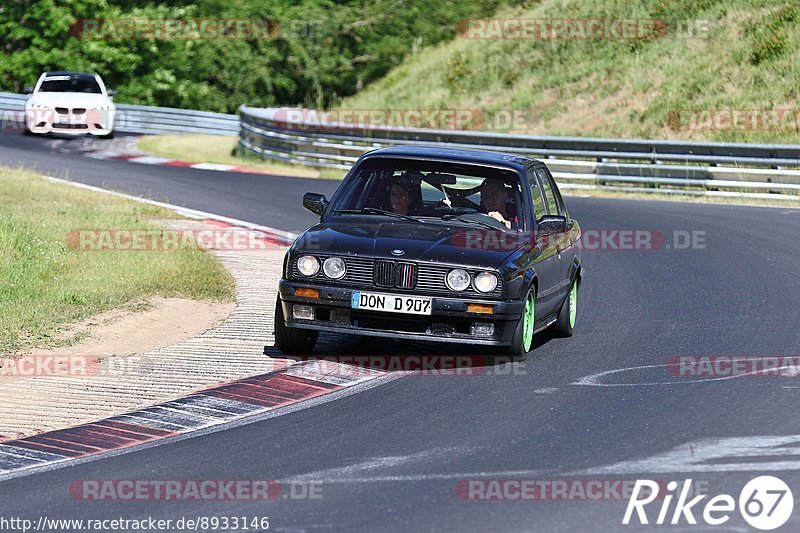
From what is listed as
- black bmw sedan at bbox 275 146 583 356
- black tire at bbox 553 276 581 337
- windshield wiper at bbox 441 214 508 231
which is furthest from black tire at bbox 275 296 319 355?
black tire at bbox 553 276 581 337

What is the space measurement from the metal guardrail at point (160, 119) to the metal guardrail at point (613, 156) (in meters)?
11.9

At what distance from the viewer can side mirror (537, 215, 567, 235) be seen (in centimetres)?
1073

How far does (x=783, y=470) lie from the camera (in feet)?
22.9

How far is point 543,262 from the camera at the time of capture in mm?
10617

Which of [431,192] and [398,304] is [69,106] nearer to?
[431,192]

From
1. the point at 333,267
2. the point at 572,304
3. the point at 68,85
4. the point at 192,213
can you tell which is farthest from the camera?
the point at 68,85

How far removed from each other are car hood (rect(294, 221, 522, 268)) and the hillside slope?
20.8m

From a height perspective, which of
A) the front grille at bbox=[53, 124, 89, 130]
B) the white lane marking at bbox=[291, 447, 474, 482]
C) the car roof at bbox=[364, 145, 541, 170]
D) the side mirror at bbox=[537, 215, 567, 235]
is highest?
the car roof at bbox=[364, 145, 541, 170]

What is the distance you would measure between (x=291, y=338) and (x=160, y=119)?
31.9m

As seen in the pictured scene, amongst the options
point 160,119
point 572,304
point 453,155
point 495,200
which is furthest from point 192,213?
point 160,119

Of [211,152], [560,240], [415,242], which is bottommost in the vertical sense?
[211,152]

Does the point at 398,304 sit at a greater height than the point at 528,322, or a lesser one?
greater

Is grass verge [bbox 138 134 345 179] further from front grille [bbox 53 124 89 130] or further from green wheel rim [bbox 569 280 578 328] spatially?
green wheel rim [bbox 569 280 578 328]

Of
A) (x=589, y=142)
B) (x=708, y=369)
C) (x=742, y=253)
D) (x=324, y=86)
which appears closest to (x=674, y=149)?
(x=589, y=142)
